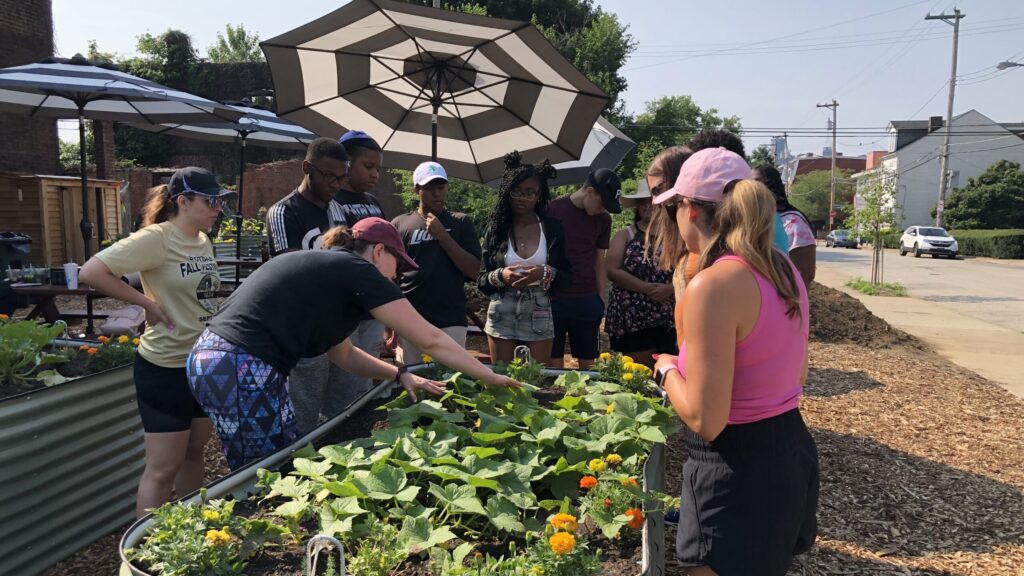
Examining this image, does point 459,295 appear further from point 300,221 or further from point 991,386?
point 991,386

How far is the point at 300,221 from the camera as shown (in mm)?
3314

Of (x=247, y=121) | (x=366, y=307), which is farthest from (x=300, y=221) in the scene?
(x=247, y=121)

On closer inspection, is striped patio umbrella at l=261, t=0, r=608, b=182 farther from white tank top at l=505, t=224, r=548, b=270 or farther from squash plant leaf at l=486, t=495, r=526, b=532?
squash plant leaf at l=486, t=495, r=526, b=532

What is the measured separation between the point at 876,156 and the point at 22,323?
8148 cm

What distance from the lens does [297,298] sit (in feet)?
Result: 7.19

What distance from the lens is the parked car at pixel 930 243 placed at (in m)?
31.3

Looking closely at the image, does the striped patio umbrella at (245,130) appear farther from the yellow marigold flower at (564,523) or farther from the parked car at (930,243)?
the parked car at (930,243)

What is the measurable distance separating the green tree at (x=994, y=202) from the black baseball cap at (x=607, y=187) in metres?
43.9

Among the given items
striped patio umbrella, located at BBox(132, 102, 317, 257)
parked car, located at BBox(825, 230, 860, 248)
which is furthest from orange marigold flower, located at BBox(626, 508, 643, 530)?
parked car, located at BBox(825, 230, 860, 248)

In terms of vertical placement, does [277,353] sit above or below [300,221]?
below

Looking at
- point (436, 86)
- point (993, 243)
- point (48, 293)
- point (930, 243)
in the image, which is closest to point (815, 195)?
point (993, 243)

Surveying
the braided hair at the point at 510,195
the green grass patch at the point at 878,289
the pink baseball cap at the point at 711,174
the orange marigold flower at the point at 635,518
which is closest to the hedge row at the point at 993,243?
the green grass patch at the point at 878,289

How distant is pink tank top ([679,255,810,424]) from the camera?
1.68m

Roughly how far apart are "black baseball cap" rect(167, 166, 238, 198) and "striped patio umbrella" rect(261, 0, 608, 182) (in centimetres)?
166
